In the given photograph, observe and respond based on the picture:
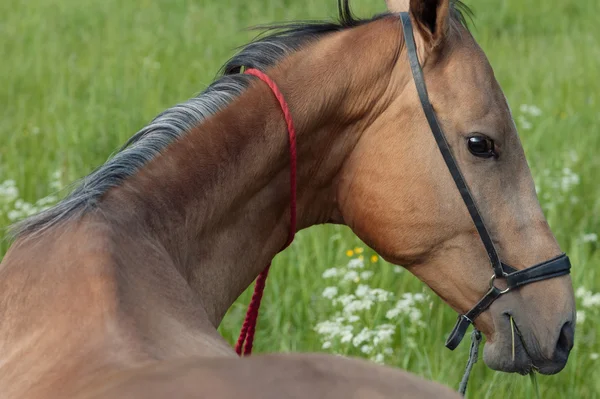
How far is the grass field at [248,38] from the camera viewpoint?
374cm

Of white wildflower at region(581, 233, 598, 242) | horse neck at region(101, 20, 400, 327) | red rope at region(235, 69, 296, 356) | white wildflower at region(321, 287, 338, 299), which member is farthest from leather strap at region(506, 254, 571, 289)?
white wildflower at region(581, 233, 598, 242)

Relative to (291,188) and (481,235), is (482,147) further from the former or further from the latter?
(291,188)

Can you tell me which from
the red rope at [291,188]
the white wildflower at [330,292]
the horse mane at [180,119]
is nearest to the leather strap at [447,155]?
the horse mane at [180,119]

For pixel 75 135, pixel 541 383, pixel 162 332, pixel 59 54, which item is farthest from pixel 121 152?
pixel 59 54

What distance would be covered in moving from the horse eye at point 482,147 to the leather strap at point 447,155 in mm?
74

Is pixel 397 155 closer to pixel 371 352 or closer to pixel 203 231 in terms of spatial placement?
pixel 203 231

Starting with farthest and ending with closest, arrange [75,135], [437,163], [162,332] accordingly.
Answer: [75,135], [437,163], [162,332]

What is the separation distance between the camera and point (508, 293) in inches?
109

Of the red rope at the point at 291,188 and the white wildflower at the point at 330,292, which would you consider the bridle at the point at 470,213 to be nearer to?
the red rope at the point at 291,188

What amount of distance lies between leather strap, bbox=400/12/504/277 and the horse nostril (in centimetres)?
26

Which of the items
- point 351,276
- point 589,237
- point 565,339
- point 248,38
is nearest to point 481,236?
point 565,339

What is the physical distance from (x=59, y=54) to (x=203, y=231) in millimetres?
4765

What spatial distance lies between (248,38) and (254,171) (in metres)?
5.15

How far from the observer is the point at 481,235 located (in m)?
2.74
